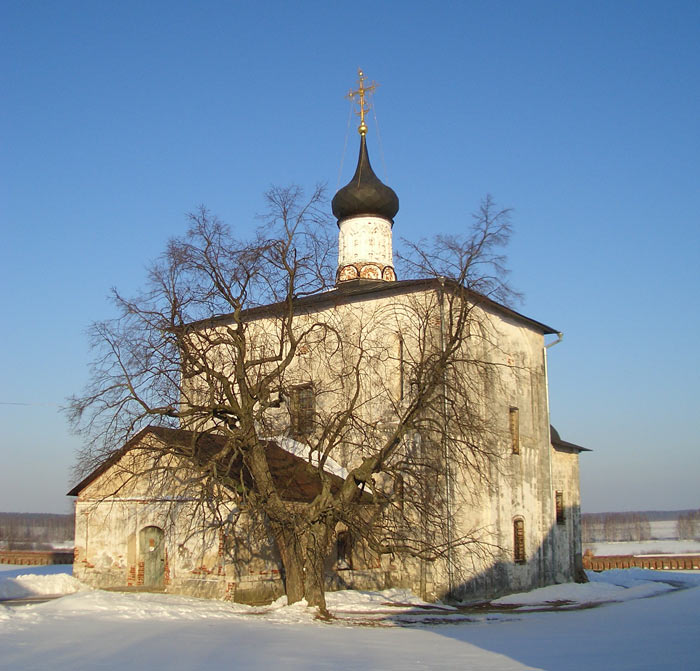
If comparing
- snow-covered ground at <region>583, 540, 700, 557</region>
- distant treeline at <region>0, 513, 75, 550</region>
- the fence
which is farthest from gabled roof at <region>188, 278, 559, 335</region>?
distant treeline at <region>0, 513, 75, 550</region>

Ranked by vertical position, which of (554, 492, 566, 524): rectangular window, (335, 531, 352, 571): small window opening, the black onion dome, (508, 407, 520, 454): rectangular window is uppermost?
the black onion dome

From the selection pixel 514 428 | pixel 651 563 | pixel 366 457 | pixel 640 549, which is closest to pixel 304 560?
pixel 366 457

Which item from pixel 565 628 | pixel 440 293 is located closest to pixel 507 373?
pixel 440 293

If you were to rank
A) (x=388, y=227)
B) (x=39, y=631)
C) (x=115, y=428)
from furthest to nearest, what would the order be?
(x=388, y=227) → (x=115, y=428) → (x=39, y=631)

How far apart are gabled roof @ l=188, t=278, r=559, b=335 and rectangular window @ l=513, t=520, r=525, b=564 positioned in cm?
549

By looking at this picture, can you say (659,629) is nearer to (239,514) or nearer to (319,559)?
(319,559)

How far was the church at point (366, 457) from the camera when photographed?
1559 cm

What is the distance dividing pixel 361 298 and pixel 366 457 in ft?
14.0

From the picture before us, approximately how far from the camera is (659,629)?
13.4 metres

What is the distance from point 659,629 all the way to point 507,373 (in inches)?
374

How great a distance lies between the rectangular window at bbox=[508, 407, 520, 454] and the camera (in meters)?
21.8

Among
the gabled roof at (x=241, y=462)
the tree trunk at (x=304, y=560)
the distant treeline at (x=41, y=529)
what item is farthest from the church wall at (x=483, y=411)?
the distant treeline at (x=41, y=529)

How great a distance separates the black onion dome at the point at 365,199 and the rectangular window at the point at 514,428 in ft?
22.0

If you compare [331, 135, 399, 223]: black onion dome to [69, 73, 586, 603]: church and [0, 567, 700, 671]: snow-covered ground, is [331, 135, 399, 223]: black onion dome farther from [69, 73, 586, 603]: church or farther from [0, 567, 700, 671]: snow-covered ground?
[0, 567, 700, 671]: snow-covered ground
